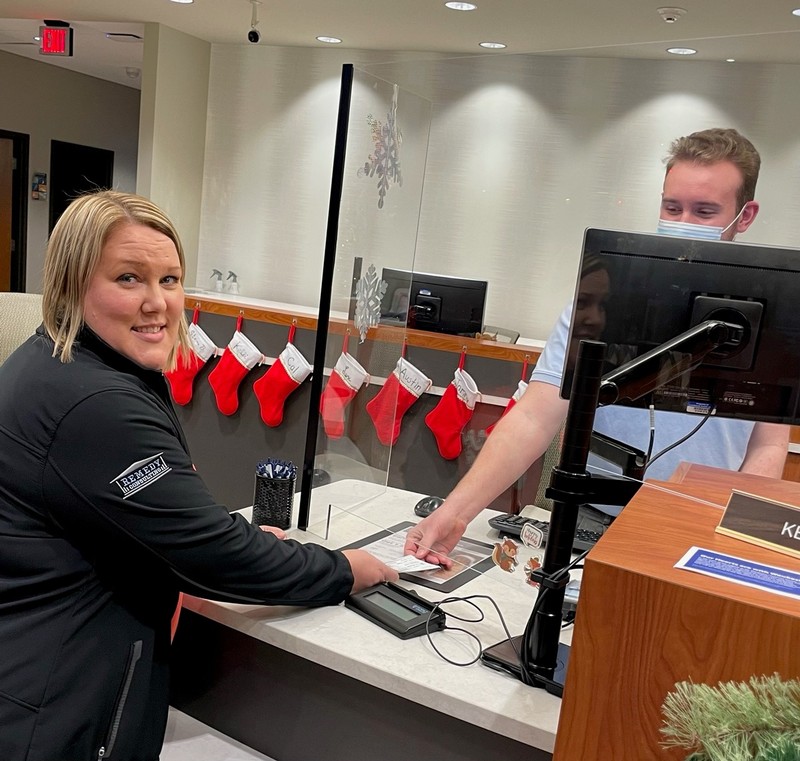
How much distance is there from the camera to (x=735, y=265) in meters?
Result: 1.17

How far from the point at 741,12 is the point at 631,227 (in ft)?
9.72

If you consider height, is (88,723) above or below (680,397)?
below

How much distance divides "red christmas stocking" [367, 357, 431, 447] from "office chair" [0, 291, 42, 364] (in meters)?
1.11

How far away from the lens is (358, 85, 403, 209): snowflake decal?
1.96m

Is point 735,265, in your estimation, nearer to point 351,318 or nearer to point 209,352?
point 351,318

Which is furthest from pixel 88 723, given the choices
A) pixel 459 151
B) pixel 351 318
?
pixel 459 151

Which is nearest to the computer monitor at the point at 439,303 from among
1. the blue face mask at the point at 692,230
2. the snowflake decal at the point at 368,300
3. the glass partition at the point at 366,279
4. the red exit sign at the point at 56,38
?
the glass partition at the point at 366,279

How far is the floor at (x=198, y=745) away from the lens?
136cm

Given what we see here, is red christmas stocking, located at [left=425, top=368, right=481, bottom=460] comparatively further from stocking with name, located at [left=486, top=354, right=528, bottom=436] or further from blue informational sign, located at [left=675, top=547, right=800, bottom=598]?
blue informational sign, located at [left=675, top=547, right=800, bottom=598]

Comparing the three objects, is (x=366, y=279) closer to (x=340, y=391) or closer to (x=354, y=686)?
(x=340, y=391)

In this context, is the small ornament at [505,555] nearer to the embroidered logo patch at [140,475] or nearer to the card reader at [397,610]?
the card reader at [397,610]

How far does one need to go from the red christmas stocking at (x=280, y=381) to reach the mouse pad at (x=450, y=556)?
2043 millimetres

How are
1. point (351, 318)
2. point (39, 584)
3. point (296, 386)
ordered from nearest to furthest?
point (39, 584) < point (351, 318) < point (296, 386)

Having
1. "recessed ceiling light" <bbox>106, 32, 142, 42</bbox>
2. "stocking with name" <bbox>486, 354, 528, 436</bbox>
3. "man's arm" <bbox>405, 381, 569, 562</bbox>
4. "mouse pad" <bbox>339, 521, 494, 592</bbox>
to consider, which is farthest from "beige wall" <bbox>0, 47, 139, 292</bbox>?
"man's arm" <bbox>405, 381, 569, 562</bbox>
